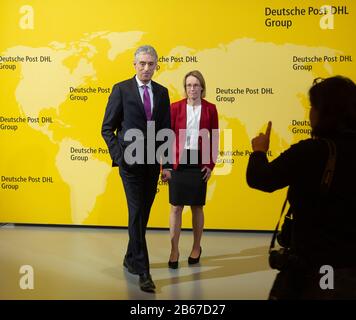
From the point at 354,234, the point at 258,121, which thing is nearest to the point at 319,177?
the point at 354,234

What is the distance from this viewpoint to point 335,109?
1.61 metres

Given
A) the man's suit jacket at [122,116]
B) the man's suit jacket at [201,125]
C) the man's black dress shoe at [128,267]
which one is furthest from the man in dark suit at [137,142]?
the man's suit jacket at [201,125]

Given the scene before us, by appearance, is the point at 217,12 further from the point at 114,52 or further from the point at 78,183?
the point at 78,183

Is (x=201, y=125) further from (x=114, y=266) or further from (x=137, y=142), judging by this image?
(x=114, y=266)

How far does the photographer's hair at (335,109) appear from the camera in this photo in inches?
63.3

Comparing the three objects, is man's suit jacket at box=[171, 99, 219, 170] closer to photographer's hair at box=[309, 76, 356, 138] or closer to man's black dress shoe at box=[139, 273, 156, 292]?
man's black dress shoe at box=[139, 273, 156, 292]

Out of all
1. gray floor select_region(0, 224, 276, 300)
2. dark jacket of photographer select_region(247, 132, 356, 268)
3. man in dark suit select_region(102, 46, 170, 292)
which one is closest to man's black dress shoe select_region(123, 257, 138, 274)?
gray floor select_region(0, 224, 276, 300)

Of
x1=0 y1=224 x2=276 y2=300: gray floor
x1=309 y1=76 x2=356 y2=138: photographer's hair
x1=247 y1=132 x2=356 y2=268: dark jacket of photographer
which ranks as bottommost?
x1=0 y1=224 x2=276 y2=300: gray floor

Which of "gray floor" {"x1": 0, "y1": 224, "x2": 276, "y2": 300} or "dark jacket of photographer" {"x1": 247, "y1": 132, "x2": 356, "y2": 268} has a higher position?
"dark jacket of photographer" {"x1": 247, "y1": 132, "x2": 356, "y2": 268}

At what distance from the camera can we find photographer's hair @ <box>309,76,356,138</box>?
161 cm

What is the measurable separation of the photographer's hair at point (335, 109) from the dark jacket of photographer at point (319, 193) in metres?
0.03

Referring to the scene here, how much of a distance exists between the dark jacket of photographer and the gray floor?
1.73 meters

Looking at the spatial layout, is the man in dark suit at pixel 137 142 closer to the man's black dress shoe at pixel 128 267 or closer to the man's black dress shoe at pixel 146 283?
the man's black dress shoe at pixel 146 283

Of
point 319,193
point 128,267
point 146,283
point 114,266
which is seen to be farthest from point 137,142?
point 319,193
